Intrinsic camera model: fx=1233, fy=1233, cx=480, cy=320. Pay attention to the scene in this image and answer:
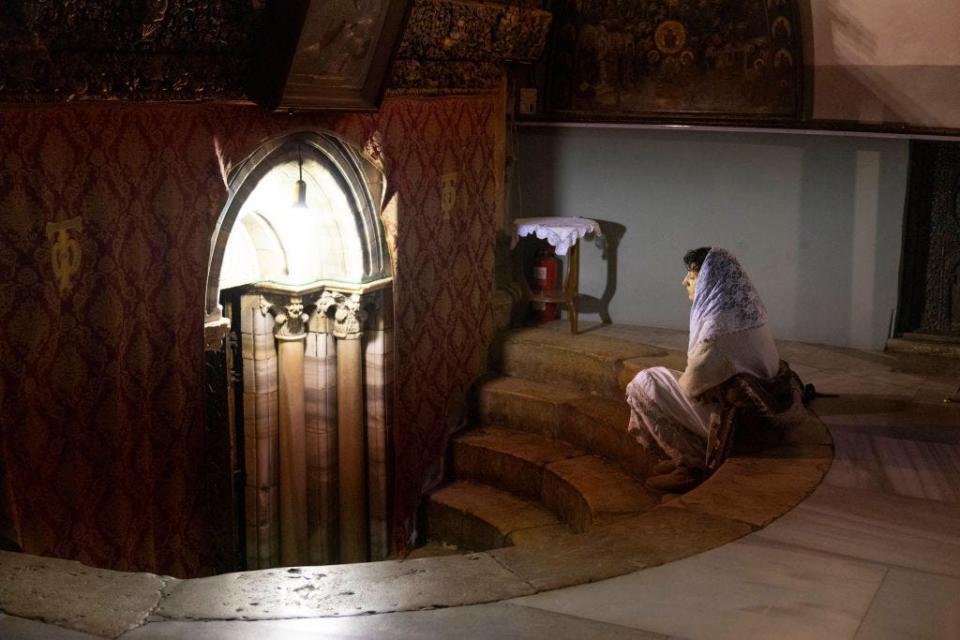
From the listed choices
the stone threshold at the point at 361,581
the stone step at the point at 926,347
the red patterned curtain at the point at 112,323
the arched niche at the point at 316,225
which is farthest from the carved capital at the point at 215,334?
the stone step at the point at 926,347

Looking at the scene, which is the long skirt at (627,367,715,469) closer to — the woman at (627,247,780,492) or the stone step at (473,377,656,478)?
the woman at (627,247,780,492)

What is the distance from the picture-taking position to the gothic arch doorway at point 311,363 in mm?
7676

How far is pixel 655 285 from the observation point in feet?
33.0

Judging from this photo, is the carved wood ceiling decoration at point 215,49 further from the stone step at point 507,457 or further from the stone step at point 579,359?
the stone step at point 507,457

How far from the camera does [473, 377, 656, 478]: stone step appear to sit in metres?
8.02

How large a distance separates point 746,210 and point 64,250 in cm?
566

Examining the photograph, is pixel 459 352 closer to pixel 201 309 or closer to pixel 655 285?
pixel 655 285

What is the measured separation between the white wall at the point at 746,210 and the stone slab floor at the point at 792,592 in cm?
297

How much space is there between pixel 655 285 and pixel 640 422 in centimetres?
304

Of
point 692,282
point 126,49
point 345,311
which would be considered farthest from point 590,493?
point 126,49

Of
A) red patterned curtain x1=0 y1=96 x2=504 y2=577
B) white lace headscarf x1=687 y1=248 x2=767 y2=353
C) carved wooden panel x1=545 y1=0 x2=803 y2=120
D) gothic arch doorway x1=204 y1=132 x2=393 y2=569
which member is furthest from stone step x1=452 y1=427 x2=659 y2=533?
carved wooden panel x1=545 y1=0 x2=803 y2=120

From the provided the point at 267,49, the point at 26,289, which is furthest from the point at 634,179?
the point at 26,289

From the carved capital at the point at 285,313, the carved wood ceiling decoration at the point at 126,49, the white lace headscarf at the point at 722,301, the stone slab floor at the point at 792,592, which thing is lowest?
the stone slab floor at the point at 792,592

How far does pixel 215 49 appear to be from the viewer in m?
6.00
